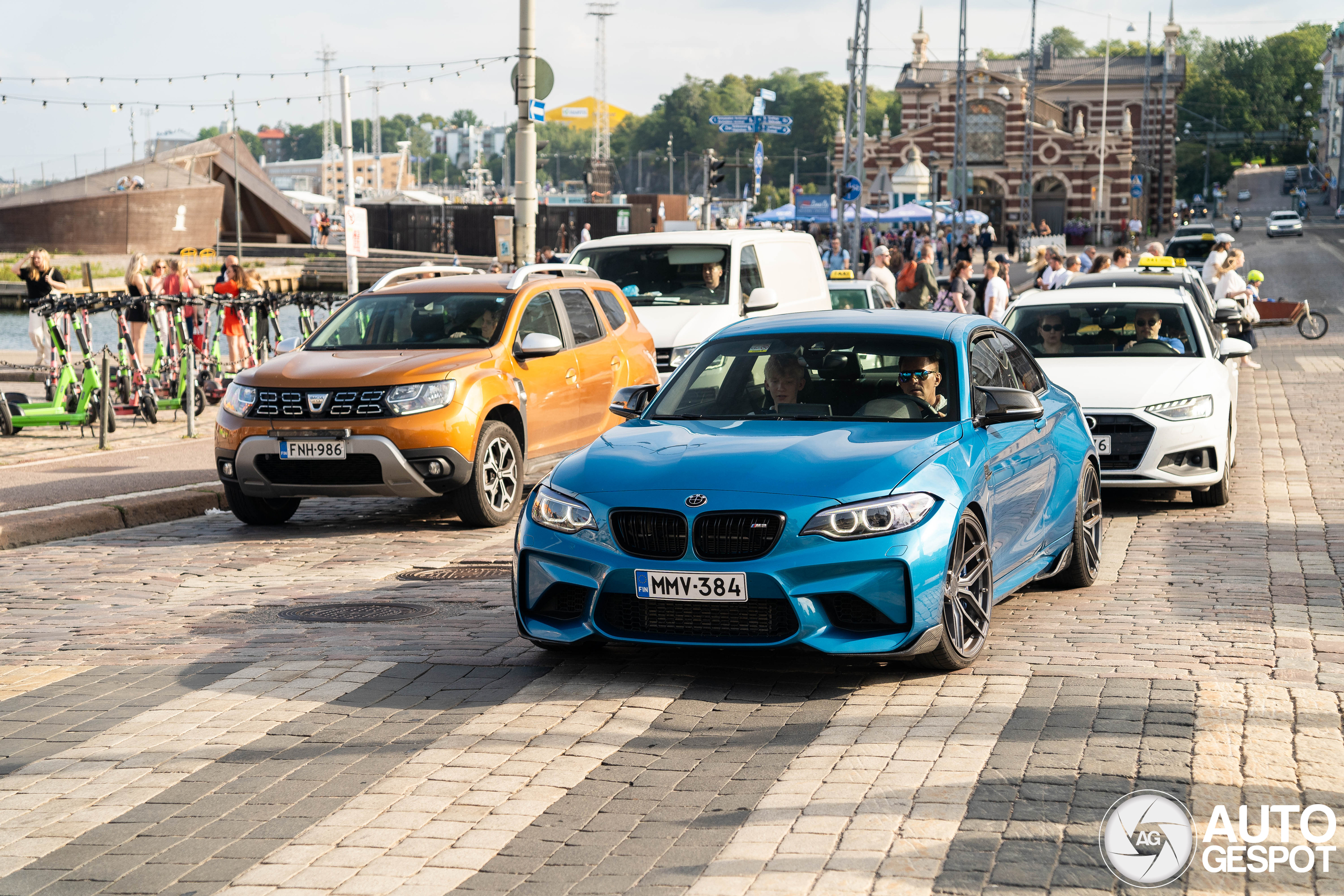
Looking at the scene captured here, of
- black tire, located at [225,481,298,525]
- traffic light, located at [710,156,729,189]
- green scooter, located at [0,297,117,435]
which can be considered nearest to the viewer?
black tire, located at [225,481,298,525]

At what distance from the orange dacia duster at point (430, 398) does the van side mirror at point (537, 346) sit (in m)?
0.01

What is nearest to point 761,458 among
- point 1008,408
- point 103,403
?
point 1008,408

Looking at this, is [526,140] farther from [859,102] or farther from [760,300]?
[859,102]

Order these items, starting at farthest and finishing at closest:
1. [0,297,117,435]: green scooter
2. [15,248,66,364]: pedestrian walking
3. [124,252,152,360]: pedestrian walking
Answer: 1. [124,252,152,360]: pedestrian walking
2. [15,248,66,364]: pedestrian walking
3. [0,297,117,435]: green scooter

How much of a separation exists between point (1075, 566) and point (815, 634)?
2.79 meters

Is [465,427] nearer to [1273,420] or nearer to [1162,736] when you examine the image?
[1162,736]

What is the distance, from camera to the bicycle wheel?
31.4m

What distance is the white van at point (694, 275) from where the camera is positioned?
15633 millimetres

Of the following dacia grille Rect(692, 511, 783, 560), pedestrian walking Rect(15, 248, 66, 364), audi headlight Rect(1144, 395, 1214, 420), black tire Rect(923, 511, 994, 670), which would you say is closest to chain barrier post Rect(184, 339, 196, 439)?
pedestrian walking Rect(15, 248, 66, 364)

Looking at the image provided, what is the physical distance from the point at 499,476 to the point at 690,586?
17.1 ft

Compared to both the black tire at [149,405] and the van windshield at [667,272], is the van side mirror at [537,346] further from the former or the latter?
the black tire at [149,405]

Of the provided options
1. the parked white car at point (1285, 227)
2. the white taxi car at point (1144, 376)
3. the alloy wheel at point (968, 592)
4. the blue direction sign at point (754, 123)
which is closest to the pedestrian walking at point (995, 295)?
the white taxi car at point (1144, 376)

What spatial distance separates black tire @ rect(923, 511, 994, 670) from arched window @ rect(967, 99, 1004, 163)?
96322 mm

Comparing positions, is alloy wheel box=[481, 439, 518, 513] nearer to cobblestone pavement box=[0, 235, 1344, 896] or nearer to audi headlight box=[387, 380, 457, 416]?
audi headlight box=[387, 380, 457, 416]
